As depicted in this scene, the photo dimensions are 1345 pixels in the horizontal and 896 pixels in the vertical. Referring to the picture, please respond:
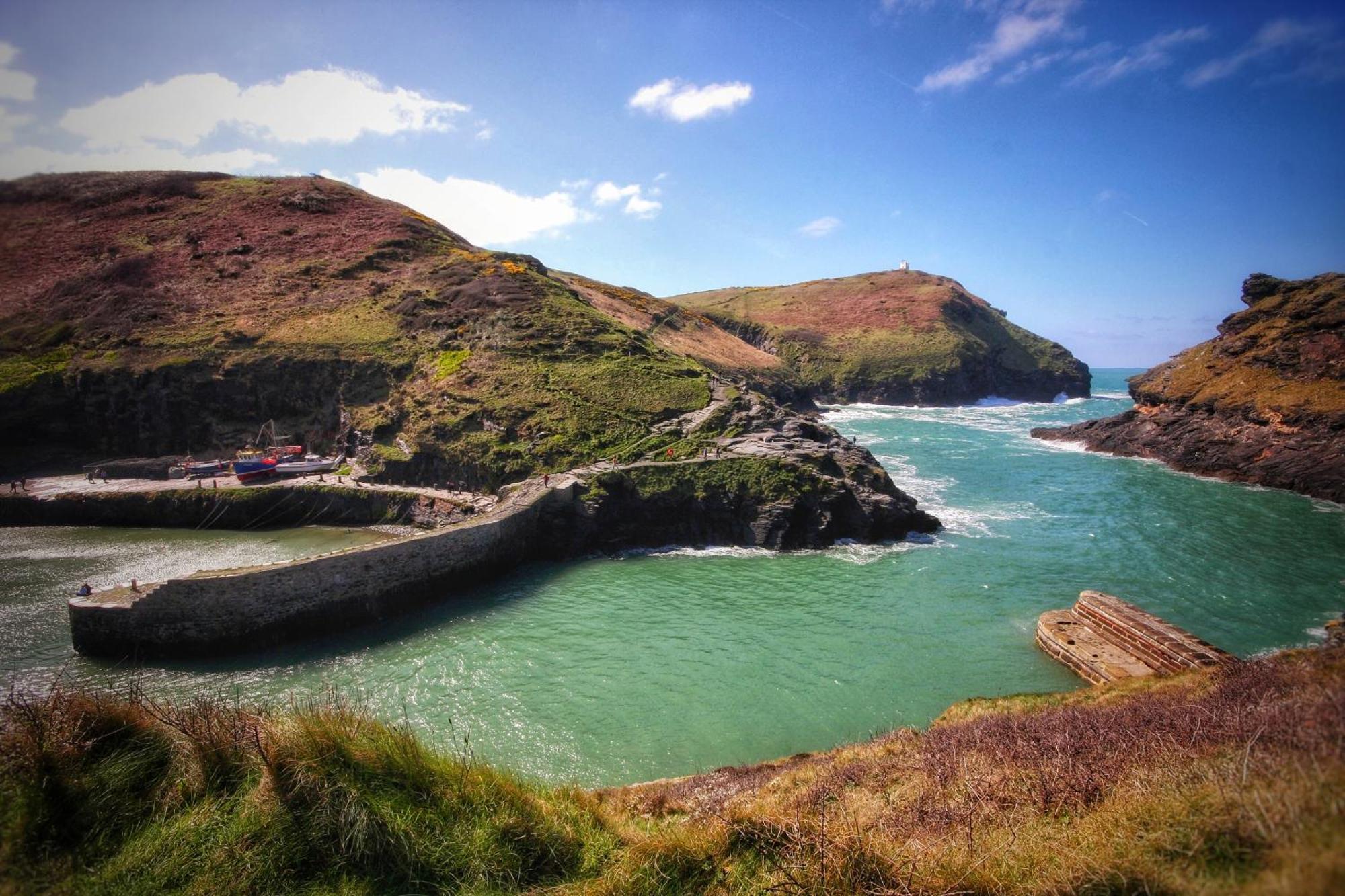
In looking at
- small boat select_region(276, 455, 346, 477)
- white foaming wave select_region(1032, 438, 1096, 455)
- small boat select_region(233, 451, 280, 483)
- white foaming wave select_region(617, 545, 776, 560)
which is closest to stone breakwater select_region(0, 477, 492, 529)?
small boat select_region(233, 451, 280, 483)

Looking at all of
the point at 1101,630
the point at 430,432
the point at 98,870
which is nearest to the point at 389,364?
the point at 430,432

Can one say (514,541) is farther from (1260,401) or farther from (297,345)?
(1260,401)

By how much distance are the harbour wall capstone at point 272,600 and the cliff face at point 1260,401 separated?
5327 centimetres

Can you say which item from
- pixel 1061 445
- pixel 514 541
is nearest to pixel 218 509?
pixel 514 541

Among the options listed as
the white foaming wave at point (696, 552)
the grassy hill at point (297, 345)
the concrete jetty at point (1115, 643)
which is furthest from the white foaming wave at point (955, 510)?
the grassy hill at point (297, 345)

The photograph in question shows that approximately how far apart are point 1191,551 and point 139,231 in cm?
8513

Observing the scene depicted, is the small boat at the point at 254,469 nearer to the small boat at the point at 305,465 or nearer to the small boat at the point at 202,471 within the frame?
the small boat at the point at 305,465

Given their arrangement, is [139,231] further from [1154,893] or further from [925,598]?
[1154,893]

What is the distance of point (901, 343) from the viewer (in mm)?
111688

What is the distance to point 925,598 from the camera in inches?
887

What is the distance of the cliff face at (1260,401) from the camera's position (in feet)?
132

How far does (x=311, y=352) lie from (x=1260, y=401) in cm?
7222

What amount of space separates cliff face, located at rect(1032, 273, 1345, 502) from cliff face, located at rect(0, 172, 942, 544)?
3426 cm

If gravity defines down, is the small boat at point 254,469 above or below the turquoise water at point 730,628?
above
